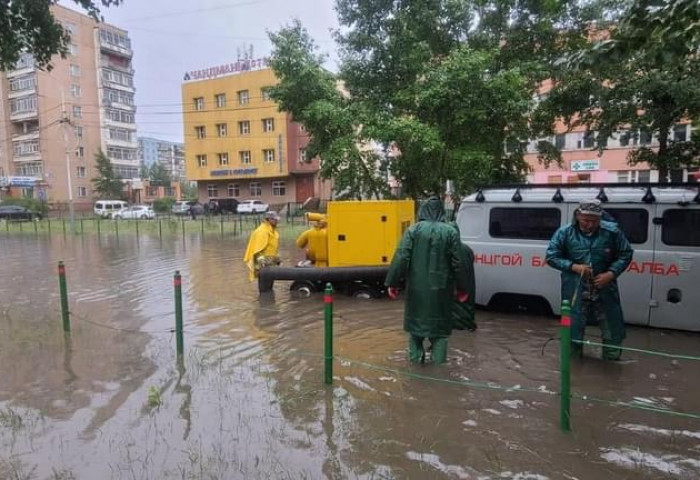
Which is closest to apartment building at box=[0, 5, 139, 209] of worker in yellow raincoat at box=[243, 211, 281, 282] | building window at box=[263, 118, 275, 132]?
building window at box=[263, 118, 275, 132]

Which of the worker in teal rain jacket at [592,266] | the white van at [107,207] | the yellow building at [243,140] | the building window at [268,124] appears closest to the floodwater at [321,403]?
the worker in teal rain jacket at [592,266]

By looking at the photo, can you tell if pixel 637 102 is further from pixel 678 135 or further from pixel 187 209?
pixel 187 209

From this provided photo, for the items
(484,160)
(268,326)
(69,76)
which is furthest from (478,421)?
(69,76)

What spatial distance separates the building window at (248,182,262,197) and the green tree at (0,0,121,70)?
43.6m

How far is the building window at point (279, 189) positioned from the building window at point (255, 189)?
5.14ft

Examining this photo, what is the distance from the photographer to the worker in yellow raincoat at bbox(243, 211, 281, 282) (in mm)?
9422

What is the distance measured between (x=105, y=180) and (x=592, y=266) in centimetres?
6406

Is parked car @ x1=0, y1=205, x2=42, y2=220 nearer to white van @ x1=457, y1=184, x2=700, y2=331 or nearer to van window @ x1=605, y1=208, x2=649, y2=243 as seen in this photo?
white van @ x1=457, y1=184, x2=700, y2=331

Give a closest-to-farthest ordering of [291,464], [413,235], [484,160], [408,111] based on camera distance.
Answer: [291,464] < [413,235] < [484,160] < [408,111]

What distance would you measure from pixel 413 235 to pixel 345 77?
36.4 feet

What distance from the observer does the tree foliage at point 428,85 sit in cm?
1255

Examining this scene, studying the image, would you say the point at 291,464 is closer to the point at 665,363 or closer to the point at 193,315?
the point at 665,363

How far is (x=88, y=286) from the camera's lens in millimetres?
11250

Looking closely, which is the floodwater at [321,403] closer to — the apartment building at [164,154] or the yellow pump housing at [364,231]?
the yellow pump housing at [364,231]
